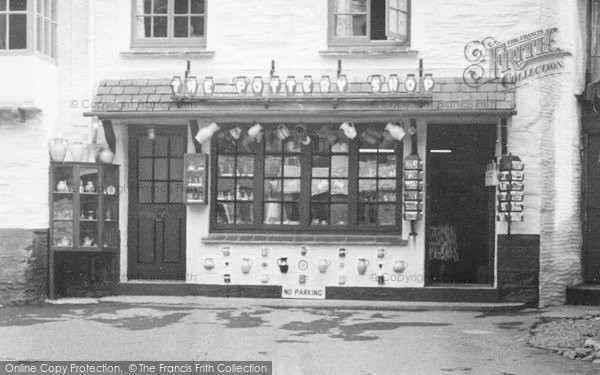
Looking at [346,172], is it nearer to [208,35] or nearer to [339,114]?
[339,114]

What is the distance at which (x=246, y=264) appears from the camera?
47.3 feet

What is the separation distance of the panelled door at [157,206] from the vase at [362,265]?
9.18 ft

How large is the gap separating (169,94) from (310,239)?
119 inches

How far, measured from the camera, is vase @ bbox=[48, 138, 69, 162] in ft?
46.1

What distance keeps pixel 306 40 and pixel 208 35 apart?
152cm

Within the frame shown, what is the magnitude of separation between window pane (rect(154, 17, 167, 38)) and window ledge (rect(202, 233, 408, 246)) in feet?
10.6

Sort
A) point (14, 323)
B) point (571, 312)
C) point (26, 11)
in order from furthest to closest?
point (26, 11) < point (571, 312) < point (14, 323)

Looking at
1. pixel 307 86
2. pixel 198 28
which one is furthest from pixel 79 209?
pixel 307 86

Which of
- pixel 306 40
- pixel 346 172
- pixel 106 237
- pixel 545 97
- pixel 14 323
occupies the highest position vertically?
pixel 306 40

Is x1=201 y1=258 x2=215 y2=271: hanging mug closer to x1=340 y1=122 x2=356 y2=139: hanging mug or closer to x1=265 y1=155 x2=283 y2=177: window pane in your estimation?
x1=265 y1=155 x2=283 y2=177: window pane

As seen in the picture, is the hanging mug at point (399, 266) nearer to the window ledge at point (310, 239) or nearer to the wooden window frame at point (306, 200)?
the window ledge at point (310, 239)

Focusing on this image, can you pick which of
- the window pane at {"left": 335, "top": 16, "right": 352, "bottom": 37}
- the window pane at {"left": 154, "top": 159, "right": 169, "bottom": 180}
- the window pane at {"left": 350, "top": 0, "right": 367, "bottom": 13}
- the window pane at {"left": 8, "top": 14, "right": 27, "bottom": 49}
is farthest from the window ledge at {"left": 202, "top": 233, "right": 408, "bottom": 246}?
the window pane at {"left": 8, "top": 14, "right": 27, "bottom": 49}

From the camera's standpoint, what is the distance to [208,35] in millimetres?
14656

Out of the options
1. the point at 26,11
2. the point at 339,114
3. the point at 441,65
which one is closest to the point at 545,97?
the point at 441,65
